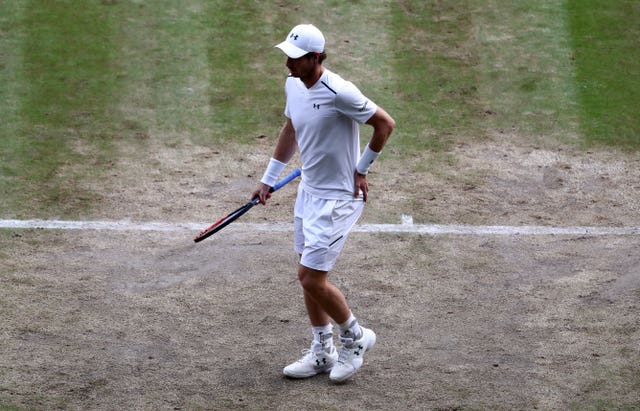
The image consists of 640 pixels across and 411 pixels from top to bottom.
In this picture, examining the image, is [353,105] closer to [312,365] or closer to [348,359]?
[348,359]

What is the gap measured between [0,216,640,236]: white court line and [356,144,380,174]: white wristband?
263 cm

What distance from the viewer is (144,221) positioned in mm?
10219

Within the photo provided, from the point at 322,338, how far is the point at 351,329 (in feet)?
0.86

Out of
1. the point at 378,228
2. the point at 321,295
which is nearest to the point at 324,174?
the point at 321,295

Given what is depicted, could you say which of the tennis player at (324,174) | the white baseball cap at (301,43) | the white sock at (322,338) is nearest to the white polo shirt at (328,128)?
the tennis player at (324,174)

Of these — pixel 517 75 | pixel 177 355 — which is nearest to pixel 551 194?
pixel 517 75

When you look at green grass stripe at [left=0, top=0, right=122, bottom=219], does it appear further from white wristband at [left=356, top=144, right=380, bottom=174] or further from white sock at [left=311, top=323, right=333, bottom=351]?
white wristband at [left=356, top=144, right=380, bottom=174]

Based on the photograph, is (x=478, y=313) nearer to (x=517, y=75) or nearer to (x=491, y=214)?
(x=491, y=214)

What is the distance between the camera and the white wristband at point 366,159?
744 cm

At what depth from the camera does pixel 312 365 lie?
7805mm

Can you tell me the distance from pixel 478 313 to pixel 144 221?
354 centimetres

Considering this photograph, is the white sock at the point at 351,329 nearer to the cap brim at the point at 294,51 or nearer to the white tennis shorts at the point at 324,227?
the white tennis shorts at the point at 324,227

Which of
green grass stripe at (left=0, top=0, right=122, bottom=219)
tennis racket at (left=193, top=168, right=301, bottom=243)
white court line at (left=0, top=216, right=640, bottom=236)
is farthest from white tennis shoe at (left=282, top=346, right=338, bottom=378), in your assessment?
green grass stripe at (left=0, top=0, right=122, bottom=219)

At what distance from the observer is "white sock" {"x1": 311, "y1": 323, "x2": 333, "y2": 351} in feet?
25.6
